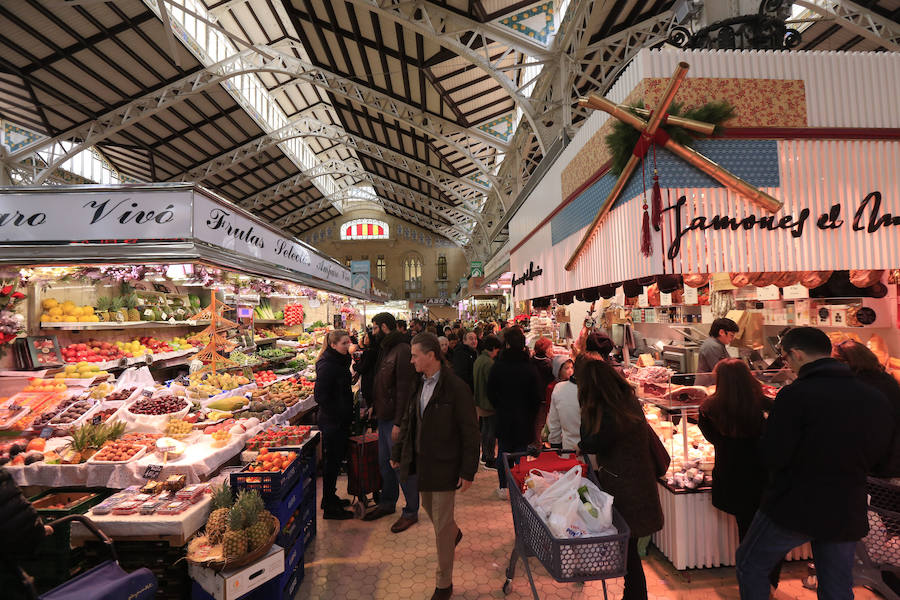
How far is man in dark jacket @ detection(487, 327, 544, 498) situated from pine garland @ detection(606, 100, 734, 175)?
2.16 meters

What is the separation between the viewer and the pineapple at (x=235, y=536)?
7.29ft

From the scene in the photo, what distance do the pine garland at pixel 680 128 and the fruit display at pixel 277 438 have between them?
10.2ft

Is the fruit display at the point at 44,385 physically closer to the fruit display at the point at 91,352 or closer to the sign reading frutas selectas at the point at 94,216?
the fruit display at the point at 91,352

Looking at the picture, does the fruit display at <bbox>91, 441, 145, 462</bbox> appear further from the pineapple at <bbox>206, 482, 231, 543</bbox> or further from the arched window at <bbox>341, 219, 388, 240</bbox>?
the arched window at <bbox>341, 219, 388, 240</bbox>

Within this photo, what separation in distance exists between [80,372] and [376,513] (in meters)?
3.23

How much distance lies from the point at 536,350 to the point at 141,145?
15845 millimetres

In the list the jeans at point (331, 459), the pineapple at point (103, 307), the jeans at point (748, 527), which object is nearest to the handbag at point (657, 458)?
the jeans at point (748, 527)

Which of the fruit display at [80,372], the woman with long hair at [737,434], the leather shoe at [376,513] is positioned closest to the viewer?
the woman with long hair at [737,434]

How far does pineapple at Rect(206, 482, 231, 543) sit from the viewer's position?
239 centimetres

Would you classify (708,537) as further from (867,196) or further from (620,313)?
(620,313)

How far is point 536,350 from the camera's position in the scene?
489 cm

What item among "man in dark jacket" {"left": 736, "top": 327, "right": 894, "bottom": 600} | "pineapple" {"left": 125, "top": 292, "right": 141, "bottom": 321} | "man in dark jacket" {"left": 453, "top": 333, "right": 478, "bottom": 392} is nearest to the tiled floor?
"man in dark jacket" {"left": 736, "top": 327, "right": 894, "bottom": 600}

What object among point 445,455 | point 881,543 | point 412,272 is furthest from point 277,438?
point 412,272

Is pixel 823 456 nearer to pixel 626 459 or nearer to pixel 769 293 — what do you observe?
pixel 626 459
